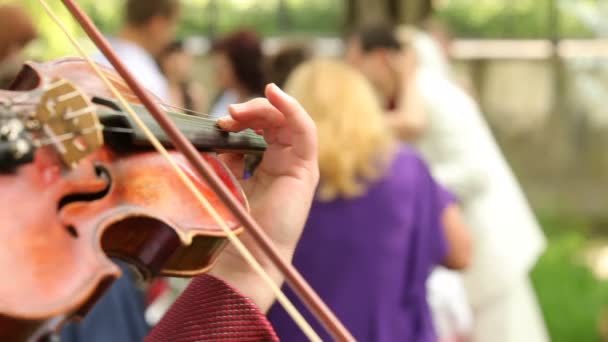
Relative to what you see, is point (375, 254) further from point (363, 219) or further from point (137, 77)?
point (137, 77)

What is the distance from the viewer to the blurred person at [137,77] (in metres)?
2.40

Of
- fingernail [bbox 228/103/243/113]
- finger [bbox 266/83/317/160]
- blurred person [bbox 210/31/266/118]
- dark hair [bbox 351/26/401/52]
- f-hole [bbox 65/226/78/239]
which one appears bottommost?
dark hair [bbox 351/26/401/52]

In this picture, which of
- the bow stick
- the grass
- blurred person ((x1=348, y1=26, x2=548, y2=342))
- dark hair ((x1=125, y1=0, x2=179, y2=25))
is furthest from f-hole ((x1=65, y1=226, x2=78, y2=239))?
the grass

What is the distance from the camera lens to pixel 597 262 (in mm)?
6934

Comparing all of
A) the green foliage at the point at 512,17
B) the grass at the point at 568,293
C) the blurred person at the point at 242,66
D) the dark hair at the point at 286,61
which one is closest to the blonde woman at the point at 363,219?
the dark hair at the point at 286,61

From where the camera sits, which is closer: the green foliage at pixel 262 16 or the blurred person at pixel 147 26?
the blurred person at pixel 147 26

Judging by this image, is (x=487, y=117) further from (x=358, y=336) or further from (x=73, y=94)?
(x=73, y=94)

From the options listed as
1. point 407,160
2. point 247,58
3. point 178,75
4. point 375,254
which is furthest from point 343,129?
point 178,75

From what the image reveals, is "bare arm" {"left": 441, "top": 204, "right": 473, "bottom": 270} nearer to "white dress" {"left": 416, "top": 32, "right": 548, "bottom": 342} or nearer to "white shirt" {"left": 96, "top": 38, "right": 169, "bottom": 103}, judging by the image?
"white dress" {"left": 416, "top": 32, "right": 548, "bottom": 342}

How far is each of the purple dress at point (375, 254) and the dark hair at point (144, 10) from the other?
185 centimetres

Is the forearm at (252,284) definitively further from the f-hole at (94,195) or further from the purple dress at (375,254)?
the purple dress at (375,254)

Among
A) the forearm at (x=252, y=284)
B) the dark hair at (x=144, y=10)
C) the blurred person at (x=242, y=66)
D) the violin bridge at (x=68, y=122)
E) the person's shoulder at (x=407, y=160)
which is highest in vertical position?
the violin bridge at (x=68, y=122)

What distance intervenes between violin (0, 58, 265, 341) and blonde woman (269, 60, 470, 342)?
4.68ft

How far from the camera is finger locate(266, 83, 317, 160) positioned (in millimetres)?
1416
